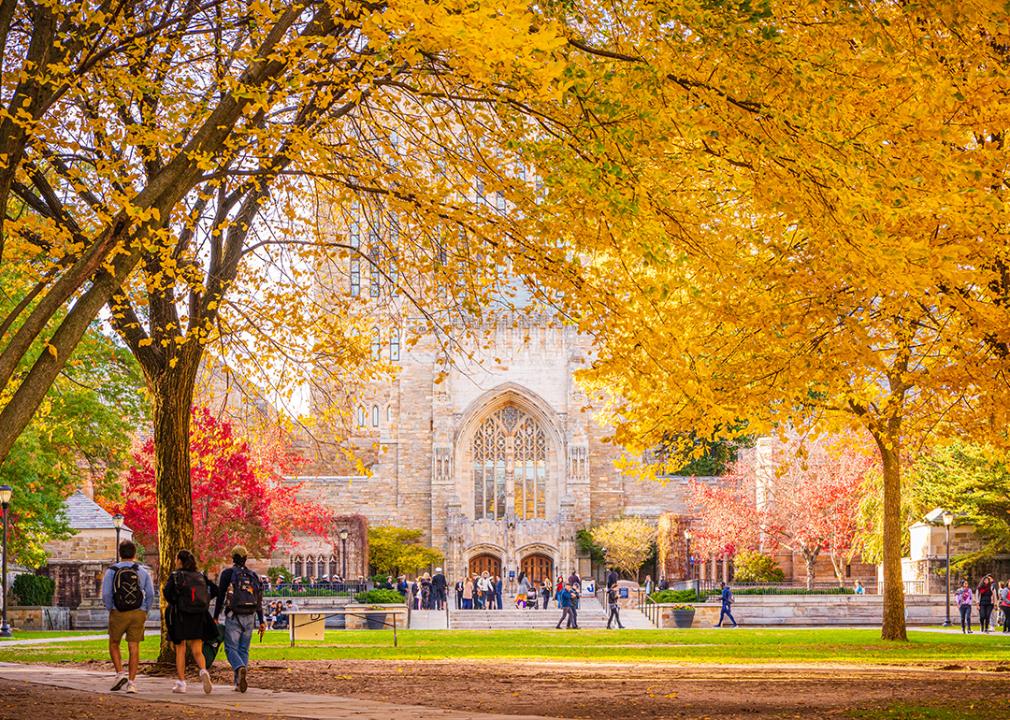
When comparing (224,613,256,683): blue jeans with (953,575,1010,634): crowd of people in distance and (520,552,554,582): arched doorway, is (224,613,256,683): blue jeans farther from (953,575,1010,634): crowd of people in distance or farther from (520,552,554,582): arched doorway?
(520,552,554,582): arched doorway

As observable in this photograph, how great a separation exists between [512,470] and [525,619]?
22548 millimetres

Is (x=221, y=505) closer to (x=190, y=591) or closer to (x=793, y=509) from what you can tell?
(x=190, y=591)

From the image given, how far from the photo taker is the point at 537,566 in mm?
58188

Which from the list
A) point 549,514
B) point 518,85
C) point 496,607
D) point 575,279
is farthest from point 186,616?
point 549,514

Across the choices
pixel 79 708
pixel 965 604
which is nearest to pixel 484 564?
pixel 965 604

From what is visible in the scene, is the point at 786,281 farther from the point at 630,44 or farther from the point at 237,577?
the point at 237,577

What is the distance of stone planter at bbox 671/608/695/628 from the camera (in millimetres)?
34406

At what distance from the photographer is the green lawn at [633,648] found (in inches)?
738

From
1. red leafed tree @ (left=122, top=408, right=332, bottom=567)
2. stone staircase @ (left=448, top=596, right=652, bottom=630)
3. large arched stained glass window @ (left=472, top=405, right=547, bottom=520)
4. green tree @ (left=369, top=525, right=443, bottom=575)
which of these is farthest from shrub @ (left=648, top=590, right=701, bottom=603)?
large arched stained glass window @ (left=472, top=405, right=547, bottom=520)

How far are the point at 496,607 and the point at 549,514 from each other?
15799 mm

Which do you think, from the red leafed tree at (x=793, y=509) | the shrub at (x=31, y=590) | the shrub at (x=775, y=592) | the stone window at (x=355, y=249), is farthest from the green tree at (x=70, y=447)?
the red leafed tree at (x=793, y=509)

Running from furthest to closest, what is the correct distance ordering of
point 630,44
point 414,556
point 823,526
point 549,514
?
point 549,514
point 414,556
point 823,526
point 630,44

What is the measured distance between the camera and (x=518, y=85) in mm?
8766

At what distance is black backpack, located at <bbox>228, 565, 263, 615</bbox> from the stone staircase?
2326cm
